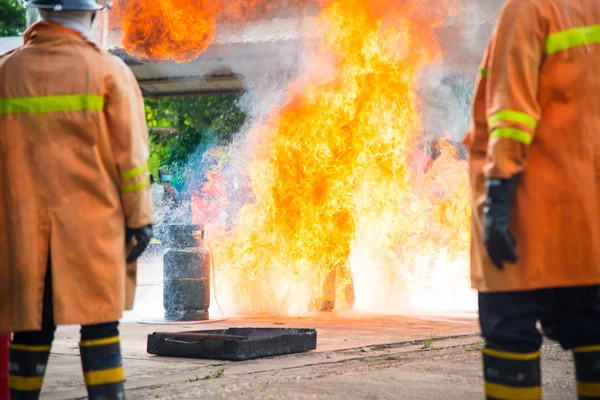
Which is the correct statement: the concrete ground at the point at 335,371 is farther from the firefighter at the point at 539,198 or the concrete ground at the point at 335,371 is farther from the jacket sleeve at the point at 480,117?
the jacket sleeve at the point at 480,117

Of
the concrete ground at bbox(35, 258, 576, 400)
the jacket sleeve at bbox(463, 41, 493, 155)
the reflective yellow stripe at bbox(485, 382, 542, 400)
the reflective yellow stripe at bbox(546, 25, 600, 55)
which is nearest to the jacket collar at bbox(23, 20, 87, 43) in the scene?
the jacket sleeve at bbox(463, 41, 493, 155)

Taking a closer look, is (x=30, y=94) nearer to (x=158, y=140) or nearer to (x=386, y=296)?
(x=386, y=296)

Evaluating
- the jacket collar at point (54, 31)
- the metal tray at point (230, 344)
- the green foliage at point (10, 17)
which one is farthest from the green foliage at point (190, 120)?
the jacket collar at point (54, 31)

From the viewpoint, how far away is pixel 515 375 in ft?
9.48

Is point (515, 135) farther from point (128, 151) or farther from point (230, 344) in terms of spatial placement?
point (230, 344)

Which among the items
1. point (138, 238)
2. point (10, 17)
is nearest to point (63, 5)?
point (138, 238)

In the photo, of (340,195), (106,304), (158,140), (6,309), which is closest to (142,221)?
(106,304)

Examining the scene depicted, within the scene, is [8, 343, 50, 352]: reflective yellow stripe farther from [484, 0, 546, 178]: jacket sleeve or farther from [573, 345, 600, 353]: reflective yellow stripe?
[573, 345, 600, 353]: reflective yellow stripe

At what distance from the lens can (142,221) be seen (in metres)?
3.50

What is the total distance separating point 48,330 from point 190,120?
83.3ft

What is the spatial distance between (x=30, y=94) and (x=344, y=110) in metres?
6.74

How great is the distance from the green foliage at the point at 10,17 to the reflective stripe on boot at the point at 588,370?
3263 cm

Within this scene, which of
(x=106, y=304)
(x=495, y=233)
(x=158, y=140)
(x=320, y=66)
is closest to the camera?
(x=495, y=233)

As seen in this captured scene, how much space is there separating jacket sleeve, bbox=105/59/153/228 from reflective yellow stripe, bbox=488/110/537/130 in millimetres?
1384
